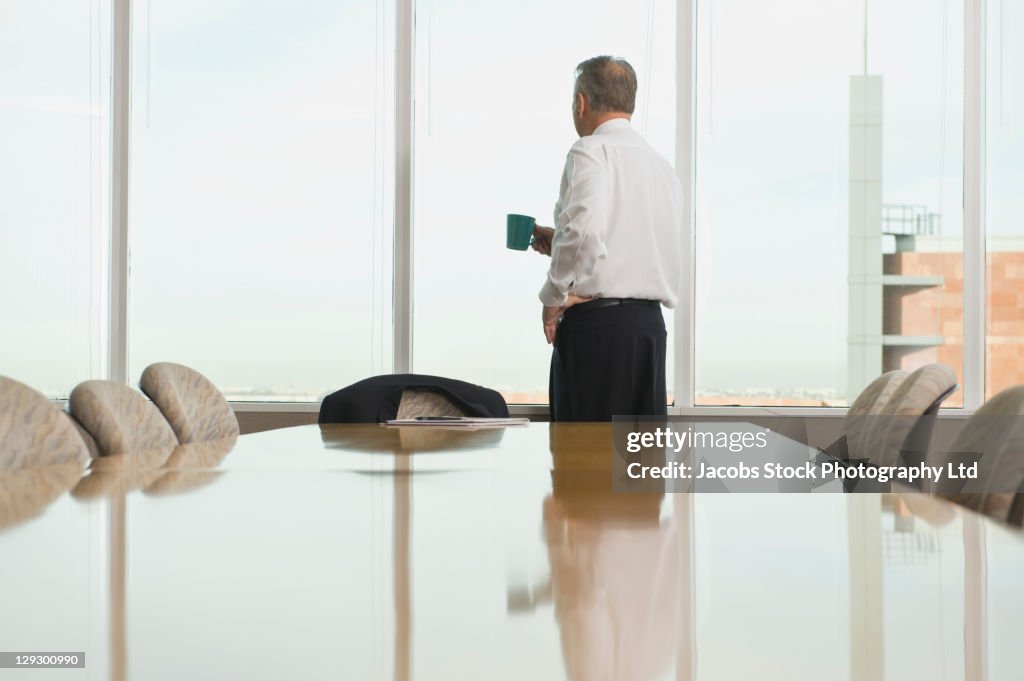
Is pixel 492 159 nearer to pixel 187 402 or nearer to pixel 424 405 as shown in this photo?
pixel 424 405

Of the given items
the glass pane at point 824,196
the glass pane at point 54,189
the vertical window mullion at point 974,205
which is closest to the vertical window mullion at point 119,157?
the glass pane at point 54,189

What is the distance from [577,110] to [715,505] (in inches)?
98.6

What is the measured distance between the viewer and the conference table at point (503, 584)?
40 centimetres

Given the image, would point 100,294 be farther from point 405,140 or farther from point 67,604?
point 67,604

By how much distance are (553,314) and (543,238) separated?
1.89 feet

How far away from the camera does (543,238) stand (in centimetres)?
355

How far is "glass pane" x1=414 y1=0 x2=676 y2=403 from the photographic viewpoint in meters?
4.48

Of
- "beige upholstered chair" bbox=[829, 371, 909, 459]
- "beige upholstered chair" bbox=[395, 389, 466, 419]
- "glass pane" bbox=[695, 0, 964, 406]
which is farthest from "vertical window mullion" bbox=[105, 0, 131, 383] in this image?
"beige upholstered chair" bbox=[829, 371, 909, 459]

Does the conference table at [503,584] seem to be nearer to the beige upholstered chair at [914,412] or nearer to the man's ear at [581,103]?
the beige upholstered chair at [914,412]

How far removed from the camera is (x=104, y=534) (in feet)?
2.33

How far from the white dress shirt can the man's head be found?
63 millimetres

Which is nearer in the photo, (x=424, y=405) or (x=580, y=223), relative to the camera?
(x=580, y=223)

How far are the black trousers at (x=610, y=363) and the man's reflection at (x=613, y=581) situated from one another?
76.0 inches

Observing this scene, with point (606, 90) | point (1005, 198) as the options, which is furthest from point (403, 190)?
point (1005, 198)
